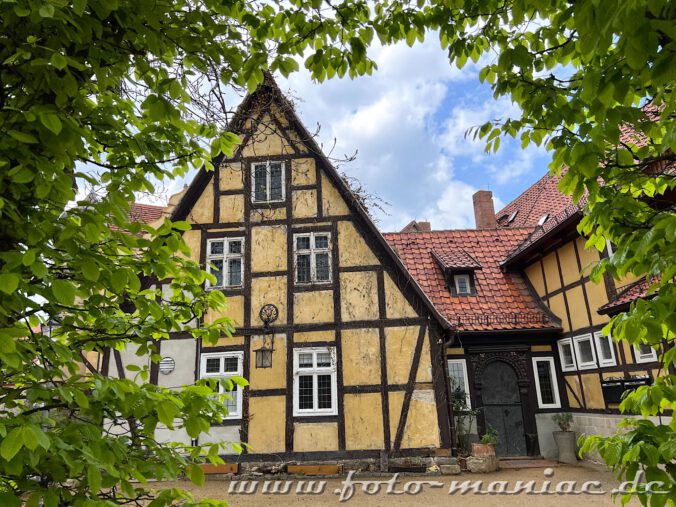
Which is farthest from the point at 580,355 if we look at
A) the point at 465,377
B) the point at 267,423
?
the point at 267,423

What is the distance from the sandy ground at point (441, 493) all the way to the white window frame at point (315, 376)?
126 centimetres

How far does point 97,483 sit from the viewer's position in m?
1.73

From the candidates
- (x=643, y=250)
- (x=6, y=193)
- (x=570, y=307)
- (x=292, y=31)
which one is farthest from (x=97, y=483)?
(x=570, y=307)

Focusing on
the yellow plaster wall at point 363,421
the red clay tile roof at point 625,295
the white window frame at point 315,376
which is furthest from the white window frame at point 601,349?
the white window frame at point 315,376

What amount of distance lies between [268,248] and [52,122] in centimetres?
889

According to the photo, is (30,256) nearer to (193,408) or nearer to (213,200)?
(193,408)

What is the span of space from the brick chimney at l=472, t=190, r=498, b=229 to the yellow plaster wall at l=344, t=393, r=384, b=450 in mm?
9566

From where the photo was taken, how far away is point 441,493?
26.8 feet

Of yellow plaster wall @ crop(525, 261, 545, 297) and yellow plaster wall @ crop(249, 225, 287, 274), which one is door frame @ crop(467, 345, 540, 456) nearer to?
yellow plaster wall @ crop(525, 261, 545, 297)

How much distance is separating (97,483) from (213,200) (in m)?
9.83

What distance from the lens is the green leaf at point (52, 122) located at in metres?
1.83

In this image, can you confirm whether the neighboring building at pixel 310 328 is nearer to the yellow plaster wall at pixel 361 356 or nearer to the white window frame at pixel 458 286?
the yellow plaster wall at pixel 361 356

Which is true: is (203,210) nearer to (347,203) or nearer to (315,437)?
(347,203)

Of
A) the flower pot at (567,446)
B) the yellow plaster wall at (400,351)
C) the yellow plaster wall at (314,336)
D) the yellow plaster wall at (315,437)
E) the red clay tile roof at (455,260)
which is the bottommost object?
the flower pot at (567,446)
